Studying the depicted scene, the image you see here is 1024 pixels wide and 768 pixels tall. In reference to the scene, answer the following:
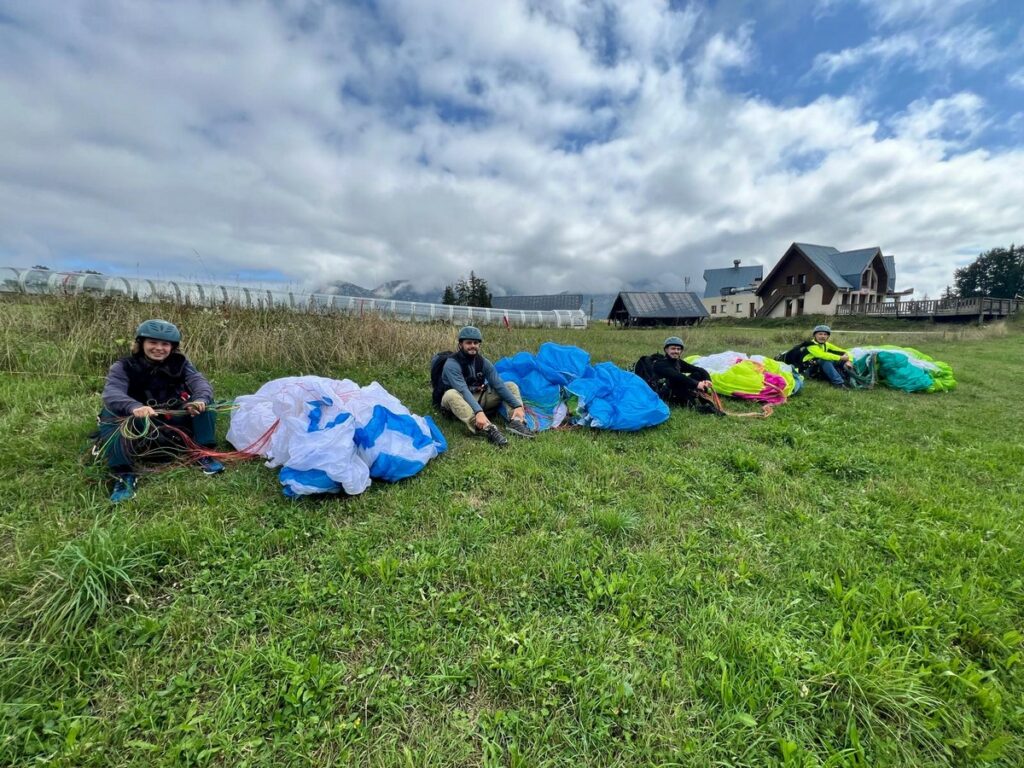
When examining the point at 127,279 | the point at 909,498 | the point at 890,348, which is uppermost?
the point at 127,279

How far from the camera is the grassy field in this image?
128cm

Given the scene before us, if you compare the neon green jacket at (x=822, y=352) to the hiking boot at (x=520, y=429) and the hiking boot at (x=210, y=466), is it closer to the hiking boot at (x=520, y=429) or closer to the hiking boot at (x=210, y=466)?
the hiking boot at (x=520, y=429)

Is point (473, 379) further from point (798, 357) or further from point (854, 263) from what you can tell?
point (854, 263)

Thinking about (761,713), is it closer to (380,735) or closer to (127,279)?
(380,735)

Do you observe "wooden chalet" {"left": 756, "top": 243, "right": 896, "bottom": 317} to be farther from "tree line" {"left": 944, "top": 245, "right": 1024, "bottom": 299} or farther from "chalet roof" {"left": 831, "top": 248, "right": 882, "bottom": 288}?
"tree line" {"left": 944, "top": 245, "right": 1024, "bottom": 299}

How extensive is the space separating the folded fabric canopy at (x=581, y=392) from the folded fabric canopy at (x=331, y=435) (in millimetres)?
1470

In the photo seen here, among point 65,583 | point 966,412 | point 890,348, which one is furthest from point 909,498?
point 890,348

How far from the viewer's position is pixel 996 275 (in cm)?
3409

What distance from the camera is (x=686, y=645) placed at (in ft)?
5.24

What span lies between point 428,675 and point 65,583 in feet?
5.02

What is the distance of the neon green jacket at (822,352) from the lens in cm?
659

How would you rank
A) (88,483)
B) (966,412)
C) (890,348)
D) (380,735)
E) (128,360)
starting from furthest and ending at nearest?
(890,348)
(966,412)
(128,360)
(88,483)
(380,735)

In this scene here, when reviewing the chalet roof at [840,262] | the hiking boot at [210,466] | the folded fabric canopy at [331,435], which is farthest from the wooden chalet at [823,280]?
the hiking boot at [210,466]

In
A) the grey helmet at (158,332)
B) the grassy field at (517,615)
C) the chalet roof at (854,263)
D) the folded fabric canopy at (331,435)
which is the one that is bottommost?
the grassy field at (517,615)
